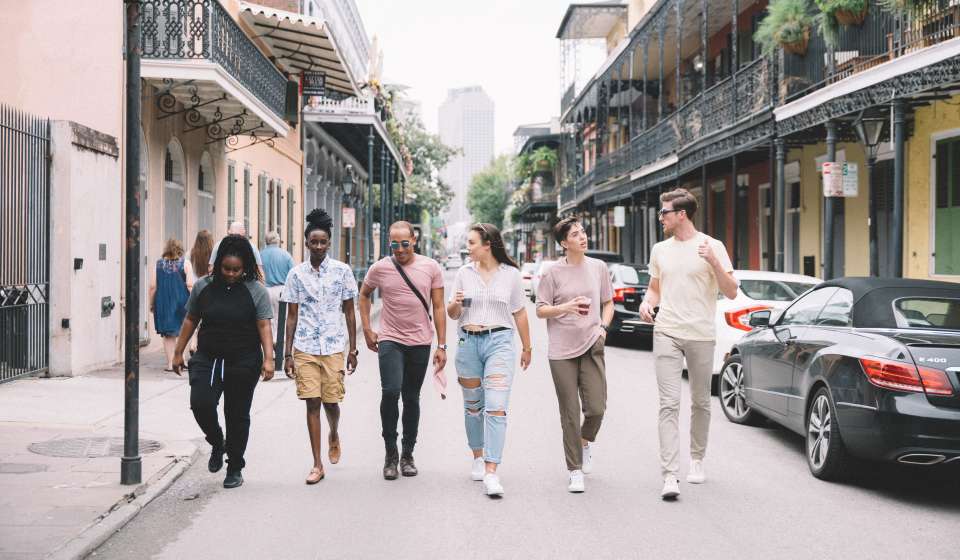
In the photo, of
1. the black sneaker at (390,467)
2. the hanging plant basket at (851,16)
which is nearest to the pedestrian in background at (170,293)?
the black sneaker at (390,467)

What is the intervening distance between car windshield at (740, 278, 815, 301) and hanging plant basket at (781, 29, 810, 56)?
6672 millimetres

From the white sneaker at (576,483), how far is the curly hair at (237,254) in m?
2.55

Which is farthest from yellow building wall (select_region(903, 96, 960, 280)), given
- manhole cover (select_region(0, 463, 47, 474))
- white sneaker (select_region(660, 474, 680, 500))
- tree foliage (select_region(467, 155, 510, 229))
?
tree foliage (select_region(467, 155, 510, 229))

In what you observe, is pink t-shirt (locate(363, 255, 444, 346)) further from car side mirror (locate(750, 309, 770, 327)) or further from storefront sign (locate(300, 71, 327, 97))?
storefront sign (locate(300, 71, 327, 97))

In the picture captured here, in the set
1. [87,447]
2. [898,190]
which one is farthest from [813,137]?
[87,447]

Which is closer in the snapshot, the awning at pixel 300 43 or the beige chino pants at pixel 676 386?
the beige chino pants at pixel 676 386

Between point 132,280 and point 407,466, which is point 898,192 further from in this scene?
point 132,280

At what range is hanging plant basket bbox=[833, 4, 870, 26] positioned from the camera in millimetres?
14545

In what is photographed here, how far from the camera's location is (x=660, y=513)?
6121 millimetres

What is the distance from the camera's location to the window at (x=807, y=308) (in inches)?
309

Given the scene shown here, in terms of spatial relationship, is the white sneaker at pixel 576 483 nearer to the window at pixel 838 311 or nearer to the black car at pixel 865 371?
the black car at pixel 865 371

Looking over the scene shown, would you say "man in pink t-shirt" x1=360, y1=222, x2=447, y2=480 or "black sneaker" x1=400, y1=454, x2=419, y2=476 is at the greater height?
"man in pink t-shirt" x1=360, y1=222, x2=447, y2=480

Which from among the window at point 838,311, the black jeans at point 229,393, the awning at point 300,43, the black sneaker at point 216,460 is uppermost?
the awning at point 300,43

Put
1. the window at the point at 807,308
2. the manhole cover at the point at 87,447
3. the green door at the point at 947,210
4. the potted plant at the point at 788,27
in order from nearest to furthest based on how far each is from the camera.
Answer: the manhole cover at the point at 87,447 → the window at the point at 807,308 → the green door at the point at 947,210 → the potted plant at the point at 788,27
